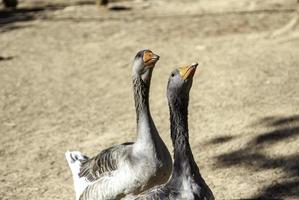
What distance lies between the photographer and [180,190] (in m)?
4.22

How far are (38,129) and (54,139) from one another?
0.57 metres

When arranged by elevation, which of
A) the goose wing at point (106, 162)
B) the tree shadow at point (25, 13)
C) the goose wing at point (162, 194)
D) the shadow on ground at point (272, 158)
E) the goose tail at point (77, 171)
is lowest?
the shadow on ground at point (272, 158)

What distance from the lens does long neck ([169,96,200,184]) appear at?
167 inches

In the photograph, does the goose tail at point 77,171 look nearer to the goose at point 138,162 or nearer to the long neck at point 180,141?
the goose at point 138,162

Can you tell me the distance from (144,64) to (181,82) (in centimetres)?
101

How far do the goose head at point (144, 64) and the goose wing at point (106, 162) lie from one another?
0.68m

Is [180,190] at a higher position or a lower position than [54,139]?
higher

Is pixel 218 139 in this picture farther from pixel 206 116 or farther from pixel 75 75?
pixel 75 75

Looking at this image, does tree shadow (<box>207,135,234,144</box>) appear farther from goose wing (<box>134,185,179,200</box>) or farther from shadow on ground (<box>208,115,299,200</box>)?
goose wing (<box>134,185,179,200</box>)

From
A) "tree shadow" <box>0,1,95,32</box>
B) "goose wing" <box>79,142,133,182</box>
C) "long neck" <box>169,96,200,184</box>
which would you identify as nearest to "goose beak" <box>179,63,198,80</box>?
"long neck" <box>169,96,200,184</box>

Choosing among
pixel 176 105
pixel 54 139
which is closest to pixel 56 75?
pixel 54 139

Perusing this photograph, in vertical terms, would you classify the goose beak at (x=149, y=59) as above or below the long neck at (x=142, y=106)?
above

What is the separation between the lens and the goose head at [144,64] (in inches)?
197

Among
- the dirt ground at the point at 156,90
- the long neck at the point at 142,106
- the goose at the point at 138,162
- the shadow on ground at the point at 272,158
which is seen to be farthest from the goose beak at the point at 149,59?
the shadow on ground at the point at 272,158
